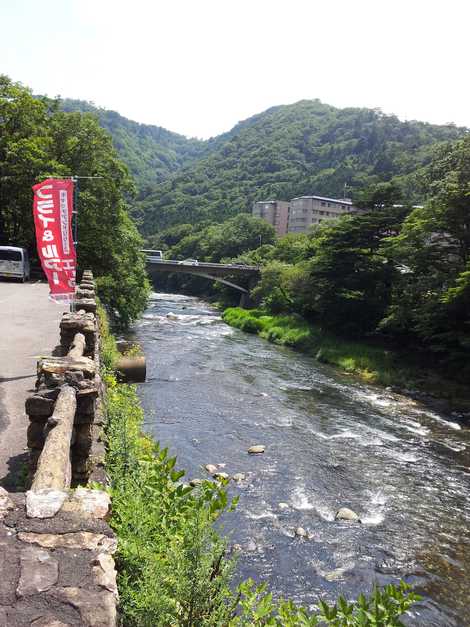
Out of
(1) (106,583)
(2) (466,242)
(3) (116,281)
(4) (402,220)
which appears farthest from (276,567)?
(4) (402,220)

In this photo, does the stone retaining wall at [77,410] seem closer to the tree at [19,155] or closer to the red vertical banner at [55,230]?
the red vertical banner at [55,230]

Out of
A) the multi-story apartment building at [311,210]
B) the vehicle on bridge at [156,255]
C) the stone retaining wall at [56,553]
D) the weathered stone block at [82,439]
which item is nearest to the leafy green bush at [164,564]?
the weathered stone block at [82,439]

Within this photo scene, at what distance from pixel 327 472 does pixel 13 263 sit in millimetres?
20056

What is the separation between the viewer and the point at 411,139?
137 metres

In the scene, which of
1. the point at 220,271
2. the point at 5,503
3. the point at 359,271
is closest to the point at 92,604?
the point at 5,503

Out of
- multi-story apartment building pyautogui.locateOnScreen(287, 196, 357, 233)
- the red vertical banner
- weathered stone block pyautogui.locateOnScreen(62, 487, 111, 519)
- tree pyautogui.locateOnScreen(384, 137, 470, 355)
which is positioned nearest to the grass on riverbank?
tree pyautogui.locateOnScreen(384, 137, 470, 355)

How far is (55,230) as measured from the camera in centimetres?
1017

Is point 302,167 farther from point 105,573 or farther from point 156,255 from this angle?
point 105,573

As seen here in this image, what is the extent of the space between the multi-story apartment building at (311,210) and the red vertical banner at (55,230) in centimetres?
9533

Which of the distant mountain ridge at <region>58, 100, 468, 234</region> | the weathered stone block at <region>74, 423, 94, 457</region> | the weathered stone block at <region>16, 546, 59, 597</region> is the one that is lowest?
the weathered stone block at <region>74, 423, 94, 457</region>

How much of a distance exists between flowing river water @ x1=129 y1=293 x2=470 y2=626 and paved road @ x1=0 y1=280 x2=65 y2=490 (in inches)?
197

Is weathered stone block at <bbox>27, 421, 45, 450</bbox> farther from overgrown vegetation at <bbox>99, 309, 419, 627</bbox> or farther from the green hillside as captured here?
the green hillside

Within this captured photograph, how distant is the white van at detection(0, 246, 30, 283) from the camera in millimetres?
25203

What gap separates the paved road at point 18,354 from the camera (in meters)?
6.13
